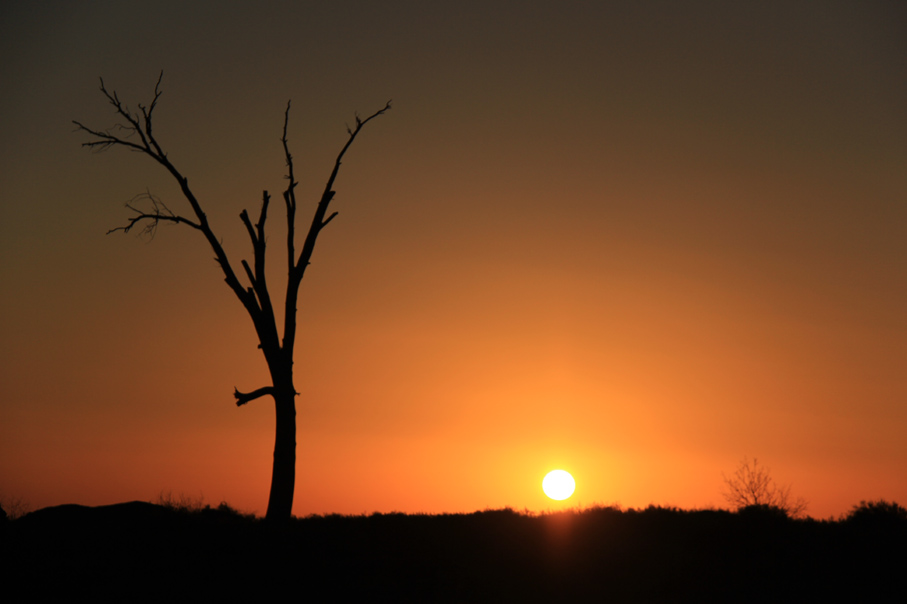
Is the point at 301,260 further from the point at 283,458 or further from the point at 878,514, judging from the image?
the point at 878,514

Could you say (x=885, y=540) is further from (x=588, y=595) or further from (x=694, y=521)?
(x=588, y=595)

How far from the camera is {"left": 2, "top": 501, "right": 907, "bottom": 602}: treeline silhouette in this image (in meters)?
14.6

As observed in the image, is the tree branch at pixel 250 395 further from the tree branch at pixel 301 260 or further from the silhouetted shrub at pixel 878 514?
the silhouetted shrub at pixel 878 514

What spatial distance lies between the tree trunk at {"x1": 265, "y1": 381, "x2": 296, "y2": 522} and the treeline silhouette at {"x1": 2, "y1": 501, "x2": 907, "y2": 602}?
0.50 metres

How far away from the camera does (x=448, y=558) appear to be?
16422 millimetres

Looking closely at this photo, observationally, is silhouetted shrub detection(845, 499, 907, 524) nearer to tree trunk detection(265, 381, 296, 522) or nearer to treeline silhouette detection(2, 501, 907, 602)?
treeline silhouette detection(2, 501, 907, 602)

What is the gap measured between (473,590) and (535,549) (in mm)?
2900

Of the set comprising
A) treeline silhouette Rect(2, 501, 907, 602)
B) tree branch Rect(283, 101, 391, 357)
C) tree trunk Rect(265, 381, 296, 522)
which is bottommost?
treeline silhouette Rect(2, 501, 907, 602)

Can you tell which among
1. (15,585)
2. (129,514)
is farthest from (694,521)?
(15,585)

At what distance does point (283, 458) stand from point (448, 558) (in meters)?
5.31

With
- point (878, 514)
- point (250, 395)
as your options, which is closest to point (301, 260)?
point (250, 395)

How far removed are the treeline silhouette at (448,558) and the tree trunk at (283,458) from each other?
1.64 feet

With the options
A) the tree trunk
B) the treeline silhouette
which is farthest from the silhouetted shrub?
the tree trunk

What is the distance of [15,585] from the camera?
1433 centimetres
